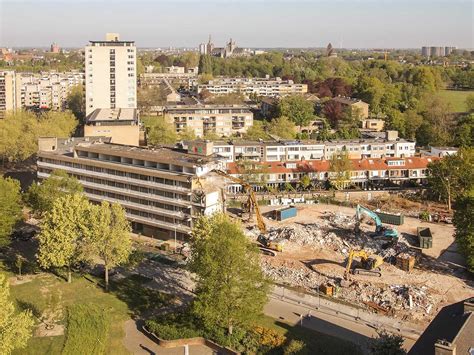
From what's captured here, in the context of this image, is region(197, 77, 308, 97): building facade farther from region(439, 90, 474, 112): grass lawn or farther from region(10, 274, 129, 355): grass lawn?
region(10, 274, 129, 355): grass lawn

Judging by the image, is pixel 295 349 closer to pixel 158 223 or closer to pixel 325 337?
pixel 325 337

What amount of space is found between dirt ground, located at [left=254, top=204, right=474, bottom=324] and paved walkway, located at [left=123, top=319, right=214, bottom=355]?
7401 millimetres

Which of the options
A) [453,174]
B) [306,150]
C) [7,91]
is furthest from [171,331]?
[7,91]

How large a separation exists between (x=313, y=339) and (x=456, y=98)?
77.6 metres

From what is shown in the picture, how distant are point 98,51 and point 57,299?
38.7 meters

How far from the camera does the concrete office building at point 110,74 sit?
57625 millimetres

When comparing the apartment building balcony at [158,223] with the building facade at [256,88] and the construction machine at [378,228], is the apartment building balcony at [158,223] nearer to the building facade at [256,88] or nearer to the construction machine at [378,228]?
the construction machine at [378,228]

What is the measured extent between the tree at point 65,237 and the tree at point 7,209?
3967 millimetres

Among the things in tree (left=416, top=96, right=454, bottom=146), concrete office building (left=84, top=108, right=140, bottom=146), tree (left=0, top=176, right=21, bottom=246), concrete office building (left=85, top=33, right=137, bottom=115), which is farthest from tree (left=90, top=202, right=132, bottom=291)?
tree (left=416, top=96, right=454, bottom=146)

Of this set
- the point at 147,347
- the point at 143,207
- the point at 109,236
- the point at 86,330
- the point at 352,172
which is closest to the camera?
the point at 147,347

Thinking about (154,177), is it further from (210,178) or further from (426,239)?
(426,239)

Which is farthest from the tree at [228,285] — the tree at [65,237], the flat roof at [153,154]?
the flat roof at [153,154]

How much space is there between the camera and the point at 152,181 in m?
31.2

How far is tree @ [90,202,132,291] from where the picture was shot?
Answer: 24625 millimetres
